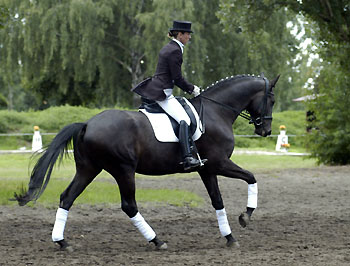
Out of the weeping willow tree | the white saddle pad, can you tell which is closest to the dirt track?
the white saddle pad

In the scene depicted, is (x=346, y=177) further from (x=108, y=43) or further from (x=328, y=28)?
(x=108, y=43)

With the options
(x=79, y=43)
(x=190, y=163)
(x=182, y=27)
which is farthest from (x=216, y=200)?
A: (x=79, y=43)

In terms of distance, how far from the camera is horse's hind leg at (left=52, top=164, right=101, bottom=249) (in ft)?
23.0

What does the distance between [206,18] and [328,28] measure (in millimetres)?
17662

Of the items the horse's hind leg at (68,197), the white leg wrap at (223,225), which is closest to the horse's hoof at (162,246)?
the white leg wrap at (223,225)

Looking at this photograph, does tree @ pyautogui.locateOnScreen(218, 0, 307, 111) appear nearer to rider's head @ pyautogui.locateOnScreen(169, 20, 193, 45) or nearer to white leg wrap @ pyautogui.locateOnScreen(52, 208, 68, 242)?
rider's head @ pyautogui.locateOnScreen(169, 20, 193, 45)

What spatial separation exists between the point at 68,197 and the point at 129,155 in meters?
0.89

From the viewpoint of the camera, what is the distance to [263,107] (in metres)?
8.17

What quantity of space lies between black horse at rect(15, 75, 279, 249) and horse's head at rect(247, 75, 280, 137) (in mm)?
470

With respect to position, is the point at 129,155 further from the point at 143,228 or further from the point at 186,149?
the point at 143,228

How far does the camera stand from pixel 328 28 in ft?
59.6

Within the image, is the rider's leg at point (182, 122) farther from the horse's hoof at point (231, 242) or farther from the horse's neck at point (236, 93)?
→ the horse's hoof at point (231, 242)

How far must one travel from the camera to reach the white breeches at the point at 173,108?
734 cm

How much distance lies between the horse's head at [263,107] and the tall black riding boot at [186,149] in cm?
136
